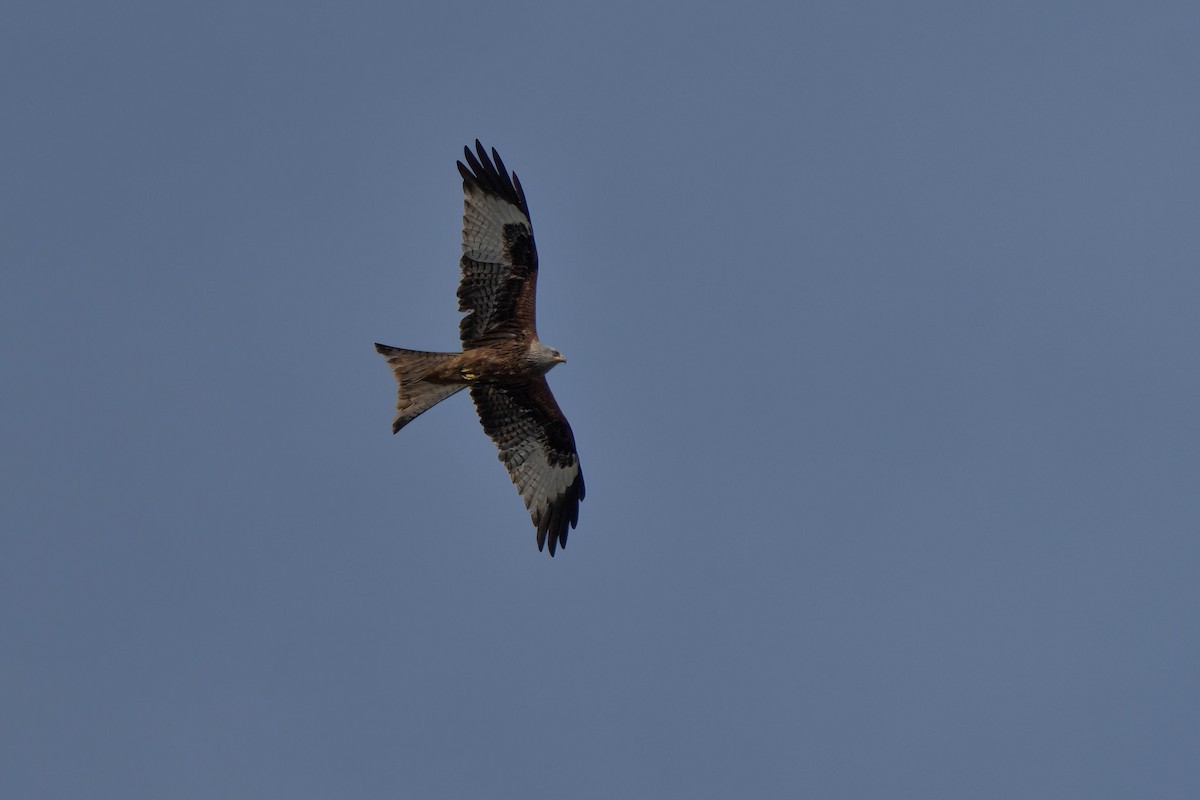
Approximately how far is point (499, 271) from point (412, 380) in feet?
5.27

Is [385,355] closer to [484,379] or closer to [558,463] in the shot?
[484,379]

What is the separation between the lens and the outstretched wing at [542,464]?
17.8m

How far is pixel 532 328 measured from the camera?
17.0m

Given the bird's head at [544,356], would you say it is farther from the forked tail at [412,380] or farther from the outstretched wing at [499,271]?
the forked tail at [412,380]

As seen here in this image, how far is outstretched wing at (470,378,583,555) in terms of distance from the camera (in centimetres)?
1783

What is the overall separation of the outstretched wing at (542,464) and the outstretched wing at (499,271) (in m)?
1.25

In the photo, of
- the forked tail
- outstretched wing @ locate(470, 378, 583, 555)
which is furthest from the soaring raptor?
outstretched wing @ locate(470, 378, 583, 555)

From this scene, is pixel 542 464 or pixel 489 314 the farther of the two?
pixel 542 464

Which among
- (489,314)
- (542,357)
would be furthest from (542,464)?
(489,314)

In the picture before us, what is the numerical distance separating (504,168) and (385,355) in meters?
2.58

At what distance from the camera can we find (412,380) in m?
16.8

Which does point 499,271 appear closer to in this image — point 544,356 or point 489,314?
point 489,314

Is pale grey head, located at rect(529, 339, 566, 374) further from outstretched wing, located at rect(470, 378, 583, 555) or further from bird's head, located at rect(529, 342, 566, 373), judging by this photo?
outstretched wing, located at rect(470, 378, 583, 555)

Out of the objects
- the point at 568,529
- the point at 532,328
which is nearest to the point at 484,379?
the point at 532,328
